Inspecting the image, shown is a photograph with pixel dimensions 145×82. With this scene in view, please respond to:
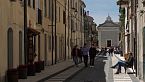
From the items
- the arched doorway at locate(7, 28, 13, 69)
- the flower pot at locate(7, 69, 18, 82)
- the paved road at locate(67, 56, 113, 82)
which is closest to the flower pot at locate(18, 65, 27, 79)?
the arched doorway at locate(7, 28, 13, 69)

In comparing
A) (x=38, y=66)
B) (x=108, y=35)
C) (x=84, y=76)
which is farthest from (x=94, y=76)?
(x=108, y=35)

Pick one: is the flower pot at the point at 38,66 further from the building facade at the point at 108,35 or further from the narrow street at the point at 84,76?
the building facade at the point at 108,35

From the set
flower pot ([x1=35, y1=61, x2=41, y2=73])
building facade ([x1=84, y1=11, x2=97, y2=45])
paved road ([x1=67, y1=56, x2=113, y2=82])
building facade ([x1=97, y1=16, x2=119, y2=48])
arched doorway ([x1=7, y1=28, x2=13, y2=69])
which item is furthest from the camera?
building facade ([x1=97, y1=16, x2=119, y2=48])

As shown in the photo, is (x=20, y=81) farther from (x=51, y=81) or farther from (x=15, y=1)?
(x=15, y=1)

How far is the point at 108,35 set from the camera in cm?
13525

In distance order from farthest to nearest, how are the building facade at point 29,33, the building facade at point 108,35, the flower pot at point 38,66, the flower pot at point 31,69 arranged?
the building facade at point 108,35
the flower pot at point 38,66
the flower pot at point 31,69
the building facade at point 29,33

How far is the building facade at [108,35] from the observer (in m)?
135

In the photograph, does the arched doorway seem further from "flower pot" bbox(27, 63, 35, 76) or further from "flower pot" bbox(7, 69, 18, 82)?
"flower pot" bbox(27, 63, 35, 76)

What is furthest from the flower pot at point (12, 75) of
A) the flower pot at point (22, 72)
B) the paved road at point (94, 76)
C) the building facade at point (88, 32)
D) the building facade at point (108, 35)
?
the building facade at point (108, 35)

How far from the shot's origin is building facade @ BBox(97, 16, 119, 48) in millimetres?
134875

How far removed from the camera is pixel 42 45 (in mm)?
36688

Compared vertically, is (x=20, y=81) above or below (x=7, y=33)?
below

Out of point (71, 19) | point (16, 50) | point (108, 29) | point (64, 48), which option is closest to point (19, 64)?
point (16, 50)

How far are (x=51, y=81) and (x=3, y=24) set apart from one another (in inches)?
180
